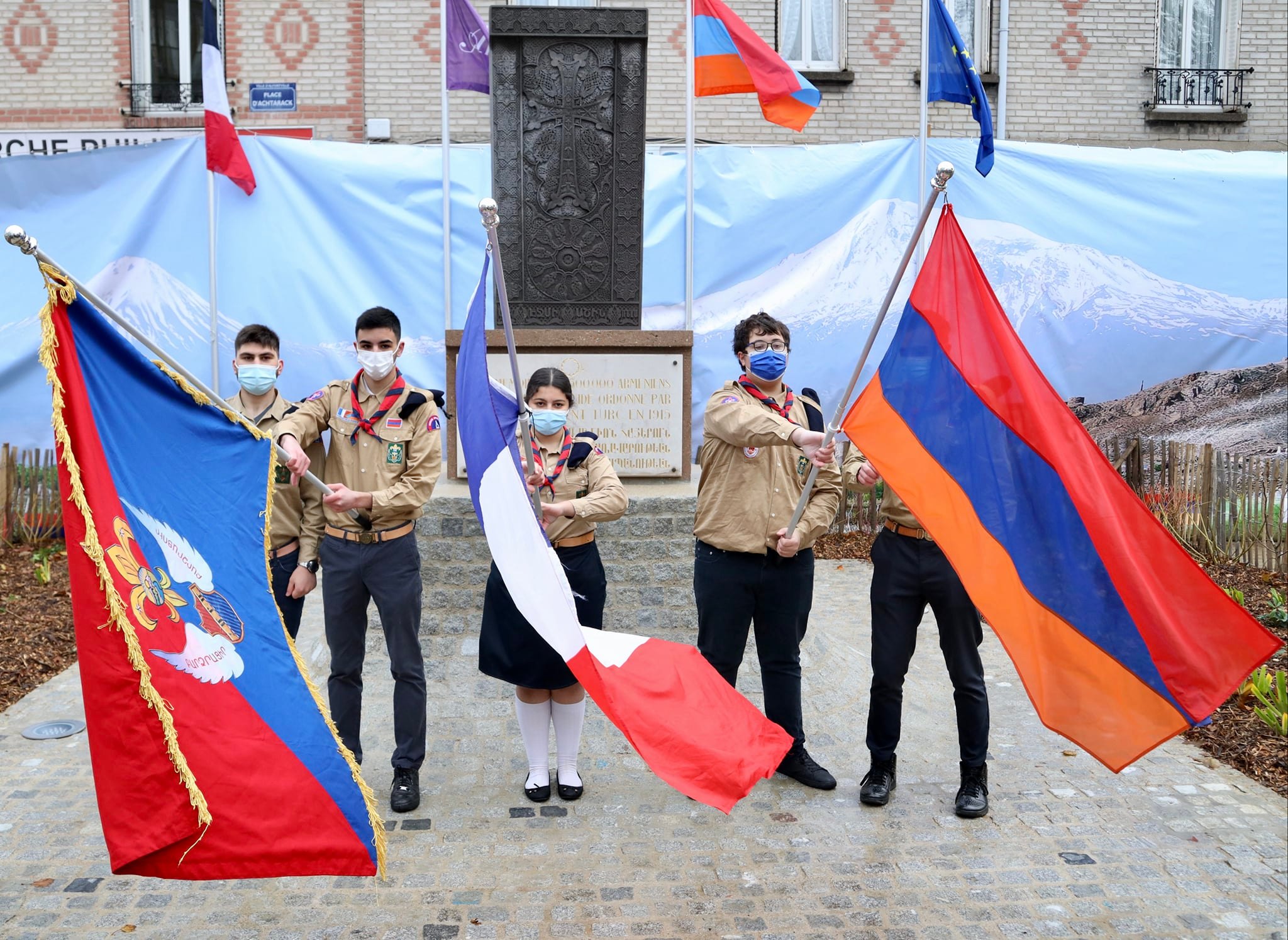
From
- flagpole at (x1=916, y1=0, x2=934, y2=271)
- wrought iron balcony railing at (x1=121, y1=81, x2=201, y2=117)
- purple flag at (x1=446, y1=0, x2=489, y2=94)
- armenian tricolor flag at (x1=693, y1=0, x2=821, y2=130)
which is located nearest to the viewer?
armenian tricolor flag at (x1=693, y1=0, x2=821, y2=130)

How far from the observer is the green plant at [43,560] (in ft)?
27.6

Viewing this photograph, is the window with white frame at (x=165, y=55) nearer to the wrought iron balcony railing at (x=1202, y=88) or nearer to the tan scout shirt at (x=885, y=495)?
the tan scout shirt at (x=885, y=495)

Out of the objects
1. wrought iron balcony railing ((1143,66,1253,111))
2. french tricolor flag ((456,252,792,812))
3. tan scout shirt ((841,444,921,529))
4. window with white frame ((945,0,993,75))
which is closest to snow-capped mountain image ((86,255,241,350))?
french tricolor flag ((456,252,792,812))

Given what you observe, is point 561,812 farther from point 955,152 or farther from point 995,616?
point 955,152

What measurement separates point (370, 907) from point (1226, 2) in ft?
45.5

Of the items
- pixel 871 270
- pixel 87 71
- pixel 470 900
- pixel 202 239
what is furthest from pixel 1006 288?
pixel 87 71

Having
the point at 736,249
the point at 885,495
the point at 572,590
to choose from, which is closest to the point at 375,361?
the point at 572,590

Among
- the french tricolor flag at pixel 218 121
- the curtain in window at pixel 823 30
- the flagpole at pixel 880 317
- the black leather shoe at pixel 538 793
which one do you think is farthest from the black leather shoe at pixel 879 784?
the curtain in window at pixel 823 30

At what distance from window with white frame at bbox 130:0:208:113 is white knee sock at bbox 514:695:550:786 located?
9985mm

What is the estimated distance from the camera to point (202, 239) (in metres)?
10.4

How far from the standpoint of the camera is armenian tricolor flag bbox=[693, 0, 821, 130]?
777 centimetres

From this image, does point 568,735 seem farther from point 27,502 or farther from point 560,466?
point 27,502

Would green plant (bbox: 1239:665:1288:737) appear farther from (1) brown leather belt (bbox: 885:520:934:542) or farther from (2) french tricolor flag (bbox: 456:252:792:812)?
(2) french tricolor flag (bbox: 456:252:792:812)

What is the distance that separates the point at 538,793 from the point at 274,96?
9.82 metres
